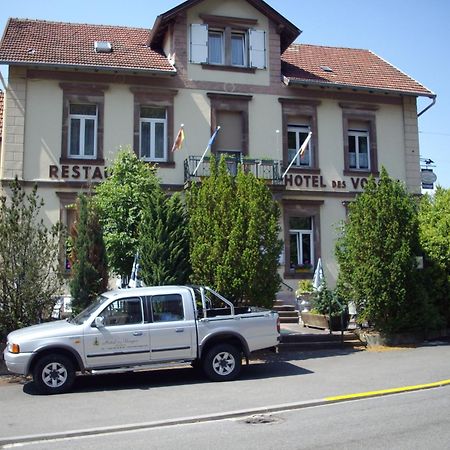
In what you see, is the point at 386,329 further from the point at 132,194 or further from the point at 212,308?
the point at 132,194

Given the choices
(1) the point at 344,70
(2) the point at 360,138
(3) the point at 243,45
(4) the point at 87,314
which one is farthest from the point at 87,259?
(1) the point at 344,70

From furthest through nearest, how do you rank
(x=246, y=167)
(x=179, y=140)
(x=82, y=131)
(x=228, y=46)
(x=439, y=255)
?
(x=228, y=46)
(x=246, y=167)
(x=82, y=131)
(x=179, y=140)
(x=439, y=255)

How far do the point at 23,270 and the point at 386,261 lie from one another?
30.4ft

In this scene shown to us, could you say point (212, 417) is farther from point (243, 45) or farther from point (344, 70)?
point (344, 70)

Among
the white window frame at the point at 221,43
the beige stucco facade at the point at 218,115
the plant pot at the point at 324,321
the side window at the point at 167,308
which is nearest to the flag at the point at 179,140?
the beige stucco facade at the point at 218,115

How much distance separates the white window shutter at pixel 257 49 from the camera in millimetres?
21641

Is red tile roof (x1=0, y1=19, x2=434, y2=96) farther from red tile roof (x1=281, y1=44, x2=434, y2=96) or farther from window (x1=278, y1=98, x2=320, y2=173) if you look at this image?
window (x1=278, y1=98, x2=320, y2=173)

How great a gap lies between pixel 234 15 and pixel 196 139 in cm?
519

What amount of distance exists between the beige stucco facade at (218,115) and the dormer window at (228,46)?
0.30 m

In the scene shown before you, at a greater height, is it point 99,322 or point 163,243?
point 163,243

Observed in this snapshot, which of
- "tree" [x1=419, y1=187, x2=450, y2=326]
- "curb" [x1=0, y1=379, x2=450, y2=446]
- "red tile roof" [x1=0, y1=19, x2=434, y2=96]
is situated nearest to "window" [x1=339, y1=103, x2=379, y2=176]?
"red tile roof" [x1=0, y1=19, x2=434, y2=96]

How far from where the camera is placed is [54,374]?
9.95 meters

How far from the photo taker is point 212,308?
1149 centimetres

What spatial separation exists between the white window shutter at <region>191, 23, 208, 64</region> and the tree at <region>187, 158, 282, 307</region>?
27.6 feet
